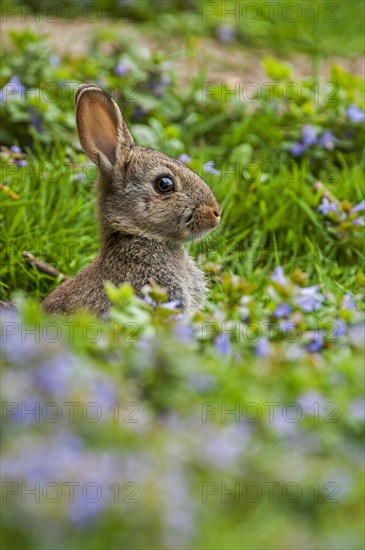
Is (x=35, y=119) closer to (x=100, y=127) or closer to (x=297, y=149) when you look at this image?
(x=100, y=127)

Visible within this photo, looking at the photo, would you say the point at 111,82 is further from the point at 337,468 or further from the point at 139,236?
the point at 337,468

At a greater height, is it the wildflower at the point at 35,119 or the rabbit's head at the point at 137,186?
the rabbit's head at the point at 137,186

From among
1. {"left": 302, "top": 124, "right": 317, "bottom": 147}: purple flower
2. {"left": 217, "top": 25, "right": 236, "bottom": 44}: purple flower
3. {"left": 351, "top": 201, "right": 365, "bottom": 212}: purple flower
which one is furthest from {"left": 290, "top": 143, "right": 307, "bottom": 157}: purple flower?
{"left": 217, "top": 25, "right": 236, "bottom": 44}: purple flower

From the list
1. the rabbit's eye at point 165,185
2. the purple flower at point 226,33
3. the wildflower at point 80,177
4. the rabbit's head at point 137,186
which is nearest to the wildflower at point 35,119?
the wildflower at point 80,177

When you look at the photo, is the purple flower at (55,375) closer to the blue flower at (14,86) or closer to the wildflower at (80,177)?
the wildflower at (80,177)

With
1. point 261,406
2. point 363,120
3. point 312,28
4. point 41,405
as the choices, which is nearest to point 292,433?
point 261,406

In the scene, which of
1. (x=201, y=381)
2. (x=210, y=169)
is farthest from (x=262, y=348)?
(x=210, y=169)
